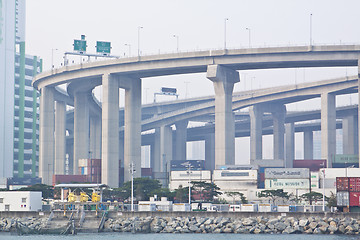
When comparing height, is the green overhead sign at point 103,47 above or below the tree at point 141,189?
above

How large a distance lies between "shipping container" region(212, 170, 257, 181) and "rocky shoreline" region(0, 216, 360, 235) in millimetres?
64233

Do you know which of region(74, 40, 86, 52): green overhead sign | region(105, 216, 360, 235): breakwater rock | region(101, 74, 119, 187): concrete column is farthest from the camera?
region(74, 40, 86, 52): green overhead sign

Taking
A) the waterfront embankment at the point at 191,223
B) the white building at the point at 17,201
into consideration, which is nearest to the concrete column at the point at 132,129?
the white building at the point at 17,201

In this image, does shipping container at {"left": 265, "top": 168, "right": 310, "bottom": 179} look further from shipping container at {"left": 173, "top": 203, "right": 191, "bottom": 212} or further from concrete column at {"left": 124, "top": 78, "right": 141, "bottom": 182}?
shipping container at {"left": 173, "top": 203, "right": 191, "bottom": 212}

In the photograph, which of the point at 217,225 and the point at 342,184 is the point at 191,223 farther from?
the point at 342,184

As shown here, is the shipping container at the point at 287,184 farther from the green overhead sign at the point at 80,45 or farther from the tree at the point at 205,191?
the green overhead sign at the point at 80,45

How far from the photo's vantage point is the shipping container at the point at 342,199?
95.6 m

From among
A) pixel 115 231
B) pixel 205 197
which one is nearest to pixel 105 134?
pixel 205 197

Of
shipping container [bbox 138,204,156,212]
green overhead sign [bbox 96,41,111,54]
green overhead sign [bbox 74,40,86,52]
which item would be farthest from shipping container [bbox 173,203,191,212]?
green overhead sign [bbox 96,41,111,54]

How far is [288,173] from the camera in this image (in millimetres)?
151875

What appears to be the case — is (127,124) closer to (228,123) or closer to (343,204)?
(228,123)

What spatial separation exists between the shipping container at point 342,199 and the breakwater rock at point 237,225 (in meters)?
10.0

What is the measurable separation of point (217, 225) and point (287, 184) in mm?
65401

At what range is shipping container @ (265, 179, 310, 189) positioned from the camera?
149 meters
